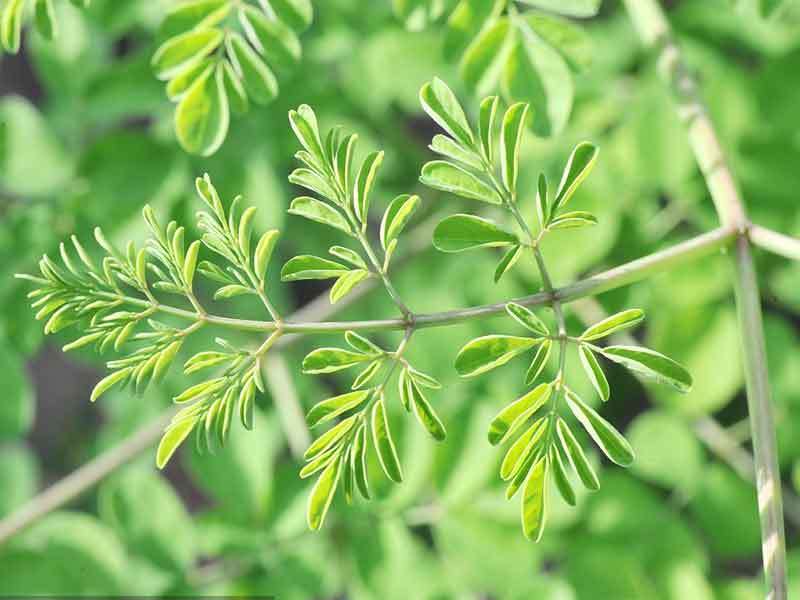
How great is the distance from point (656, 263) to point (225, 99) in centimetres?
46

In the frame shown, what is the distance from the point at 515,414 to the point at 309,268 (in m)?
0.20

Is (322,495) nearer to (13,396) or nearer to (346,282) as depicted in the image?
(346,282)

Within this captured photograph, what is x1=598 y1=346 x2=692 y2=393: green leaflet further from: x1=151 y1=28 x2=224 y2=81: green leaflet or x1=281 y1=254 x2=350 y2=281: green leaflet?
x1=151 y1=28 x2=224 y2=81: green leaflet

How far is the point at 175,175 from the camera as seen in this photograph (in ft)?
5.15

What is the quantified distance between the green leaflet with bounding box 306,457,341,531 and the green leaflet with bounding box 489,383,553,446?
0.13 m

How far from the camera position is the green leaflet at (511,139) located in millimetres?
843

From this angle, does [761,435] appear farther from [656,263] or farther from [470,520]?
[470,520]

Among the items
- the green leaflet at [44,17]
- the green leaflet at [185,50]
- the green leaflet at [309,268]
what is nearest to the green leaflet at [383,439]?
the green leaflet at [309,268]

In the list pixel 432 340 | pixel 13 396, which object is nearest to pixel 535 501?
pixel 432 340

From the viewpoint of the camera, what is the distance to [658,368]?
2.70 feet

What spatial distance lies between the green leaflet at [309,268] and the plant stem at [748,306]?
386mm

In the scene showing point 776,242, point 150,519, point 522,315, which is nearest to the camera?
point 522,315

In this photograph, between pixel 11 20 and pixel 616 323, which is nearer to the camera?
pixel 616 323

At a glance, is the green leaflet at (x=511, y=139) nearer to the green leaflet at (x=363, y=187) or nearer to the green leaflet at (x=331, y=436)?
the green leaflet at (x=363, y=187)
